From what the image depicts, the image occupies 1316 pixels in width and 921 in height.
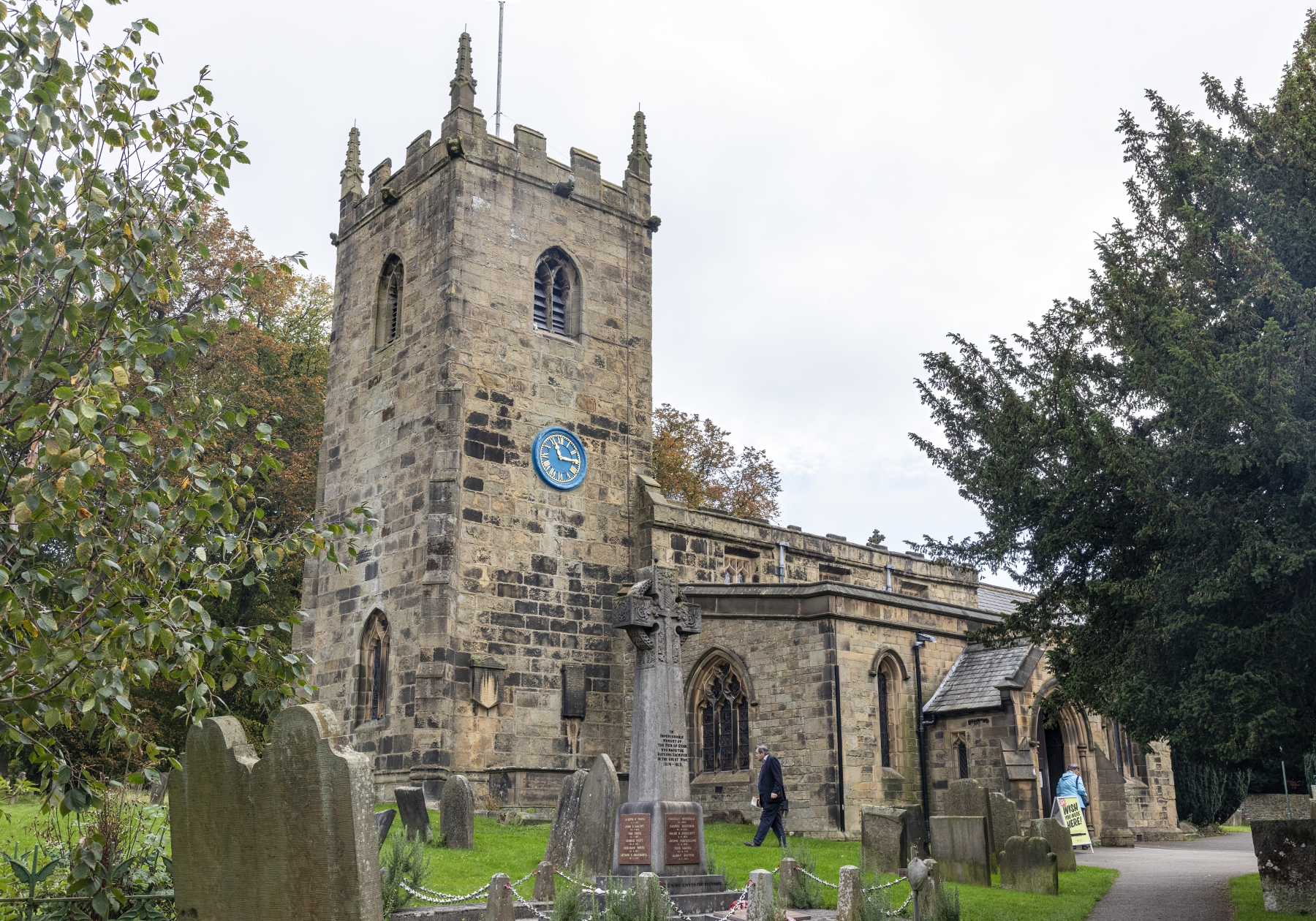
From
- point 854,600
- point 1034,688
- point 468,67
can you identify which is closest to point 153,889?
point 854,600

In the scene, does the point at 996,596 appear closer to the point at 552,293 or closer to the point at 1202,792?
the point at 1202,792

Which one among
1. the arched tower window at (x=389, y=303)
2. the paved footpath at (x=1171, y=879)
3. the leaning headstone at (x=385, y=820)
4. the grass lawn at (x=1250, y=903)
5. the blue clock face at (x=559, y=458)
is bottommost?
the paved footpath at (x=1171, y=879)

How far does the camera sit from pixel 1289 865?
1149 centimetres

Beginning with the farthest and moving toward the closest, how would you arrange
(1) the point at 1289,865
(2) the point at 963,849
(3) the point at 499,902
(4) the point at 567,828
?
(2) the point at 963,849 → (4) the point at 567,828 → (1) the point at 1289,865 → (3) the point at 499,902

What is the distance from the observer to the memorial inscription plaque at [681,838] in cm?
1116

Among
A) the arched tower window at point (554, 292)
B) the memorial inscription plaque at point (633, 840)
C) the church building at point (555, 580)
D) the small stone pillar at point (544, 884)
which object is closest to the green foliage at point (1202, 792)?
the church building at point (555, 580)

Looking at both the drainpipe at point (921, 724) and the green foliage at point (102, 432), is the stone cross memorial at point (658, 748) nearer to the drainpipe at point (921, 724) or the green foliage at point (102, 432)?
the green foliage at point (102, 432)

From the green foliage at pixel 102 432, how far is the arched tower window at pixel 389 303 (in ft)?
52.5

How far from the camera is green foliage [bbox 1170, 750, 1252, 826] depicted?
2938cm

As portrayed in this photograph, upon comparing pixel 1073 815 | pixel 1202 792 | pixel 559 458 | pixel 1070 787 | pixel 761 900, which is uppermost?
pixel 559 458

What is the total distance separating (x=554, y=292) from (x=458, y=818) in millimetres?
11953

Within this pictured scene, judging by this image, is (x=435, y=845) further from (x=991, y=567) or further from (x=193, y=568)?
(x=193, y=568)

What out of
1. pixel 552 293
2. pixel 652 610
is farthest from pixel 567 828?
pixel 552 293

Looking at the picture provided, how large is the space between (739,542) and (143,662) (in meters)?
18.7
